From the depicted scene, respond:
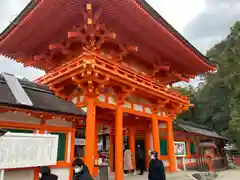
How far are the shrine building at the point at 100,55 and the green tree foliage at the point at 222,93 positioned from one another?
10.4 m

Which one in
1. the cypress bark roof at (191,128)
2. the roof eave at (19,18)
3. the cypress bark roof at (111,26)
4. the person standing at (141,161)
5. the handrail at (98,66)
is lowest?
the person standing at (141,161)

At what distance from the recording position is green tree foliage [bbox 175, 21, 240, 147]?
20188 millimetres

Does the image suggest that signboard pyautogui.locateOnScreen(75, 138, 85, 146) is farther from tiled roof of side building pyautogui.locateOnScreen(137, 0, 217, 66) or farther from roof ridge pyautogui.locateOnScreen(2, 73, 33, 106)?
tiled roof of side building pyautogui.locateOnScreen(137, 0, 217, 66)

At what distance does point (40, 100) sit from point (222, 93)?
23549 mm

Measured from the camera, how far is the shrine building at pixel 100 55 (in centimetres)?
728

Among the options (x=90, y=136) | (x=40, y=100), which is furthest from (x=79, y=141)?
(x=40, y=100)

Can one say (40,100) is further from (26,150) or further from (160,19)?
(160,19)

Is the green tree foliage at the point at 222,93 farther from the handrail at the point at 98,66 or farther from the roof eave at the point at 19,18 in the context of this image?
the roof eave at the point at 19,18

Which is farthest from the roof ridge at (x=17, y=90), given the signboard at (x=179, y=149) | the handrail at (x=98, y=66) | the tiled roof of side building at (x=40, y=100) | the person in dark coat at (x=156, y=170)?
the signboard at (x=179, y=149)

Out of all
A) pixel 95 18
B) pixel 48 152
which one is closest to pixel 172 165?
pixel 48 152

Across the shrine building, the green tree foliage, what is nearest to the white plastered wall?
the shrine building

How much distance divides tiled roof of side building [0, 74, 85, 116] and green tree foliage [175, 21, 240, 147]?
50.9ft

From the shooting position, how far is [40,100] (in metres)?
7.54

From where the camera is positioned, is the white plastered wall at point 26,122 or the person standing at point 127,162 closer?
the white plastered wall at point 26,122
